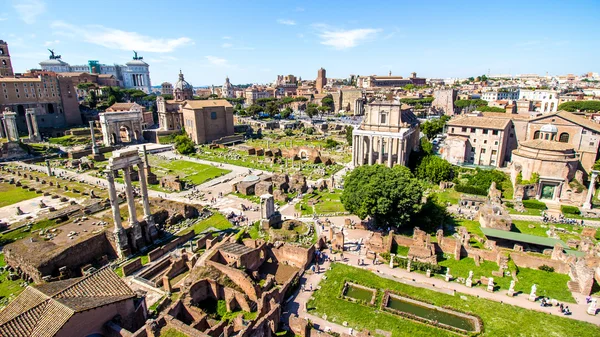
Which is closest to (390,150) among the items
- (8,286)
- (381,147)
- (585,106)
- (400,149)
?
(400,149)

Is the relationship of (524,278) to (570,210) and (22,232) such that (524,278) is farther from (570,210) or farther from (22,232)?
(22,232)

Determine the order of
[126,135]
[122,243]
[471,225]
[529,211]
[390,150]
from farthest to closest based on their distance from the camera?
1. [126,135]
2. [390,150]
3. [529,211]
4. [471,225]
5. [122,243]

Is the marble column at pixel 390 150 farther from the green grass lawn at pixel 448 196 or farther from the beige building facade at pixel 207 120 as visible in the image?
the beige building facade at pixel 207 120

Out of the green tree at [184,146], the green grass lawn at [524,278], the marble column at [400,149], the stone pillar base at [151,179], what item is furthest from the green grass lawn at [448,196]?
the green tree at [184,146]

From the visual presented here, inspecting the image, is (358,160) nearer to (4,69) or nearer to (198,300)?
(198,300)

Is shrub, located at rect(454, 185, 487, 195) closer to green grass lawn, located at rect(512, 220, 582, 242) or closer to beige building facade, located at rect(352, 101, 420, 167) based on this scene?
green grass lawn, located at rect(512, 220, 582, 242)
